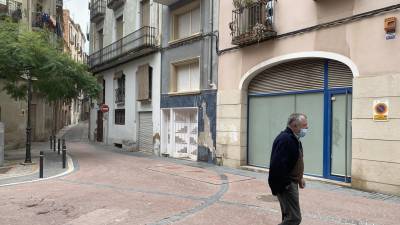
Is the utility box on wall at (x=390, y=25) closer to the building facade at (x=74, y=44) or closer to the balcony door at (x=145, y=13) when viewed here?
the balcony door at (x=145, y=13)

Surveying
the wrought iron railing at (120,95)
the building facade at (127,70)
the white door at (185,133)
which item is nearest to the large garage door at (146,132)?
the building facade at (127,70)

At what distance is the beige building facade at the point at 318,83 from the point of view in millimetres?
9086

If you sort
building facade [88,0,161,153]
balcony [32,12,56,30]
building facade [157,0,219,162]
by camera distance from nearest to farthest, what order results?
building facade [157,0,219,162]
building facade [88,0,161,153]
balcony [32,12,56,30]

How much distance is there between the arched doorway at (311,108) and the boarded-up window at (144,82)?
708 centimetres

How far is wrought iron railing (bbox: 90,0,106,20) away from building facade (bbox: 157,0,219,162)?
9340mm

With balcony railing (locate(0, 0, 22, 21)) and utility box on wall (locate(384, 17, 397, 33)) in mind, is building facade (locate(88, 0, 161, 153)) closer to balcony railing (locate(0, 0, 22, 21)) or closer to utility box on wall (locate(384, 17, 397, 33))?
balcony railing (locate(0, 0, 22, 21))

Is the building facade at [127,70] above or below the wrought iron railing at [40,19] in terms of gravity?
below

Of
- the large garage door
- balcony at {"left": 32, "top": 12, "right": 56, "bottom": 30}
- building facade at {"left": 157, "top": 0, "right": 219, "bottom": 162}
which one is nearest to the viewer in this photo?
building facade at {"left": 157, "top": 0, "right": 219, "bottom": 162}

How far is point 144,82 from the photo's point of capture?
19516 mm

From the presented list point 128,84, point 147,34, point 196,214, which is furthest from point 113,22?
point 196,214

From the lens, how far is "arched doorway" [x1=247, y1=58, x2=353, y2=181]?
409 inches

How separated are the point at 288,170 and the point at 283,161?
0.45 feet

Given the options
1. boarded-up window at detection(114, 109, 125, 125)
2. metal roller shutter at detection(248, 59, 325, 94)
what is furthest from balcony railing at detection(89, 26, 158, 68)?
metal roller shutter at detection(248, 59, 325, 94)

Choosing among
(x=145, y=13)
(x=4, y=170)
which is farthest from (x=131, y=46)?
(x=4, y=170)
